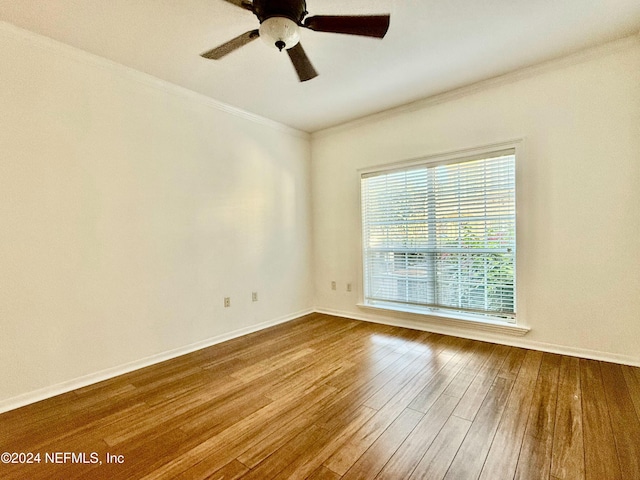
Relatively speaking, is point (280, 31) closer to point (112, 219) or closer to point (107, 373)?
point (112, 219)

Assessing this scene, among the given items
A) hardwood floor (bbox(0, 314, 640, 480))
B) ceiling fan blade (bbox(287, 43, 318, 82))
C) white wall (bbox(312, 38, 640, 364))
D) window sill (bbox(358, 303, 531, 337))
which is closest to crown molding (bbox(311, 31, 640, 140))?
white wall (bbox(312, 38, 640, 364))

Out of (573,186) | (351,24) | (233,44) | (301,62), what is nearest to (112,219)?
(233,44)

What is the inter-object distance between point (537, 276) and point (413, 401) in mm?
1829

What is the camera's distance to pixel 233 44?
200cm

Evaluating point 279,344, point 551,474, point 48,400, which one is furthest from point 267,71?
point 551,474

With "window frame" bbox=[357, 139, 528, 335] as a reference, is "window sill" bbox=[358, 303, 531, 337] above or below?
below

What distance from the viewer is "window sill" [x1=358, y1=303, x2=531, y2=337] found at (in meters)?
3.06

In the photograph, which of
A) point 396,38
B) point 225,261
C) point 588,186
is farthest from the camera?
point 225,261

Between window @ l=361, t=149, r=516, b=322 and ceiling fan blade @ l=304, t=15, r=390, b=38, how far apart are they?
2.00 m

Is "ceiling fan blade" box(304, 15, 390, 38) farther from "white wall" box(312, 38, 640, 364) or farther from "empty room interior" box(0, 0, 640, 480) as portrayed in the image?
"white wall" box(312, 38, 640, 364)

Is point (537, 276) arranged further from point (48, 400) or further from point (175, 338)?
point (48, 400)

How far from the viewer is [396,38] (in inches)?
96.1

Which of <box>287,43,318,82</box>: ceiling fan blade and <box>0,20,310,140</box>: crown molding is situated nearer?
<box>287,43,318,82</box>: ceiling fan blade

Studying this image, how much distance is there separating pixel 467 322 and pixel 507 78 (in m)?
2.51
